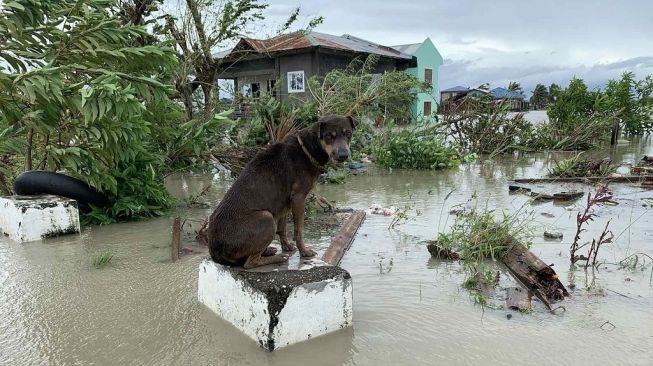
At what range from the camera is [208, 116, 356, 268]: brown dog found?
3.76 meters

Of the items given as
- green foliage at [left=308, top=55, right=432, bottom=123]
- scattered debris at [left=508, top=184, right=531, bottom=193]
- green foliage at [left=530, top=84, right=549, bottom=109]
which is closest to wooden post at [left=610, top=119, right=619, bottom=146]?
green foliage at [left=308, top=55, right=432, bottom=123]

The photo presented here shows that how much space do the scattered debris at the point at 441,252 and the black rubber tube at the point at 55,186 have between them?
16.4 feet

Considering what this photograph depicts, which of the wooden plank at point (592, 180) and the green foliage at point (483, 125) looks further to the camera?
the green foliage at point (483, 125)

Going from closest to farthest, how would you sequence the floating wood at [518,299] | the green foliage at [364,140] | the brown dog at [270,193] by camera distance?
the brown dog at [270,193]
the floating wood at [518,299]
the green foliage at [364,140]

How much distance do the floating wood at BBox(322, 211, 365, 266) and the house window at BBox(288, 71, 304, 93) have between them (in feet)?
67.4

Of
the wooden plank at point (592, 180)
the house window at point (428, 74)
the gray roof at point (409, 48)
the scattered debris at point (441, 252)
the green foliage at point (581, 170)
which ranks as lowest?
the scattered debris at point (441, 252)

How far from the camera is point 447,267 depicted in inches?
201

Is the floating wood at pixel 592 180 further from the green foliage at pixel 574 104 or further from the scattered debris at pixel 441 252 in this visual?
the green foliage at pixel 574 104

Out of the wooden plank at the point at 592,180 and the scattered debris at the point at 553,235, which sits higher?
the wooden plank at the point at 592,180

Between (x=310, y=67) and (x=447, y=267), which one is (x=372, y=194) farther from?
(x=310, y=67)

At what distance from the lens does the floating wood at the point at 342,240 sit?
497 cm

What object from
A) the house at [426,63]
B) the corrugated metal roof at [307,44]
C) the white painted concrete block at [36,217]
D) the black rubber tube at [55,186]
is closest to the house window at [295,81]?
the corrugated metal roof at [307,44]

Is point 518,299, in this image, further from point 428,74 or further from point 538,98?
point 538,98

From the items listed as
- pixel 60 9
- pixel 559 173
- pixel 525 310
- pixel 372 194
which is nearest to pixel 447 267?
pixel 525 310
